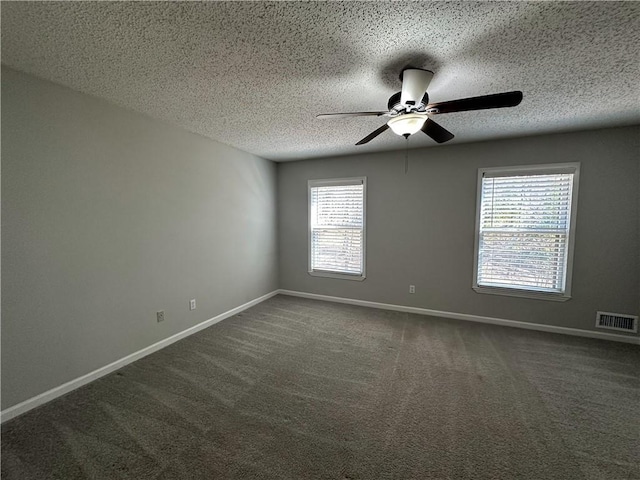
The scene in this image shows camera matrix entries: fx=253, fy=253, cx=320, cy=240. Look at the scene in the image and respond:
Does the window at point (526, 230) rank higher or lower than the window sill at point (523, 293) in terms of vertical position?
higher

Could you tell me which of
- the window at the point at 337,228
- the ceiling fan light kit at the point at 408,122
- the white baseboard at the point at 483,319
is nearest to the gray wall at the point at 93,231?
the window at the point at 337,228

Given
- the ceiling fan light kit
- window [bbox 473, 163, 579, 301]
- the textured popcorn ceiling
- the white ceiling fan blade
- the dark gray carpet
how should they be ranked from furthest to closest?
1. window [bbox 473, 163, 579, 301]
2. the ceiling fan light kit
3. the white ceiling fan blade
4. the dark gray carpet
5. the textured popcorn ceiling

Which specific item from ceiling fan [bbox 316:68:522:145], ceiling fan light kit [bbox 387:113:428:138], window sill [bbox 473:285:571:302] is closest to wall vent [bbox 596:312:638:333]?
window sill [bbox 473:285:571:302]

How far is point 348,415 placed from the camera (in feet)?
6.03

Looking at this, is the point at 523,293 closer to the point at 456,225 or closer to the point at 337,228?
the point at 456,225

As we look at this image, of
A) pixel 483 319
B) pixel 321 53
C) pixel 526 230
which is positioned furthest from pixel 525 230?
pixel 321 53

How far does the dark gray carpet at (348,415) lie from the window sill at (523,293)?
50 cm

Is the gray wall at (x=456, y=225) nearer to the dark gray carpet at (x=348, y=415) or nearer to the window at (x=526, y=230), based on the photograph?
the window at (x=526, y=230)

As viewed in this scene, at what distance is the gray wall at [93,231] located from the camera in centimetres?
180

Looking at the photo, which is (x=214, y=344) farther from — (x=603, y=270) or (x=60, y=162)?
(x=603, y=270)

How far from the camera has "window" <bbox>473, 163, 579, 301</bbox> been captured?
3066 mm

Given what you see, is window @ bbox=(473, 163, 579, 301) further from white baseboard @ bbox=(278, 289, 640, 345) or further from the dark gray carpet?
the dark gray carpet

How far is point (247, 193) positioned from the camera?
3.98 m

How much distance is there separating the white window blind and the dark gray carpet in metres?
0.78
